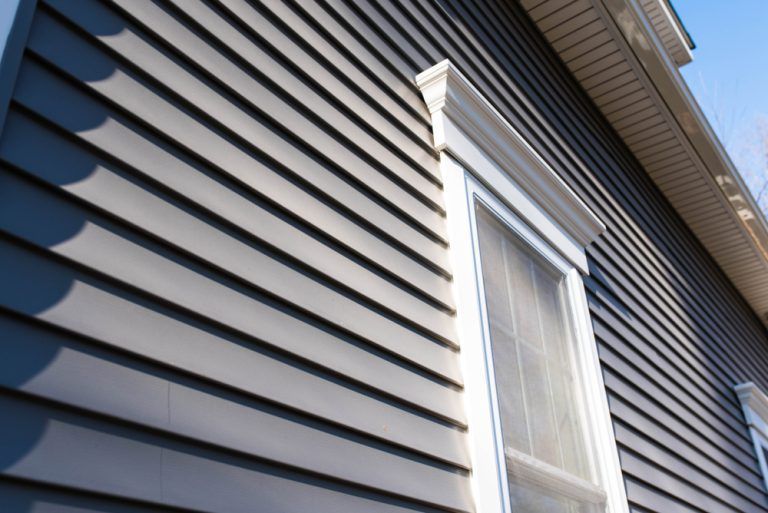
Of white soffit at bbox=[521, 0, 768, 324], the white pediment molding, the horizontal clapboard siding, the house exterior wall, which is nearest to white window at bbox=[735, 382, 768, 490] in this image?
the white pediment molding

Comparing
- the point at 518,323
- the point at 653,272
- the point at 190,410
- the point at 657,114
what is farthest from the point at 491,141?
the point at 657,114

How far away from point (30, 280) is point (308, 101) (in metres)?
1.14

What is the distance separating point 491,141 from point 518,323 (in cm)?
76

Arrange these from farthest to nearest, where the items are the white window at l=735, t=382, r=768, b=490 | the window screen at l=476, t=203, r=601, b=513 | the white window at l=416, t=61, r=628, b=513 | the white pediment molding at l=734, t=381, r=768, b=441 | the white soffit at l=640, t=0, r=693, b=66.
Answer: the white pediment molding at l=734, t=381, r=768, b=441
the white window at l=735, t=382, r=768, b=490
the white soffit at l=640, t=0, r=693, b=66
the window screen at l=476, t=203, r=601, b=513
the white window at l=416, t=61, r=628, b=513

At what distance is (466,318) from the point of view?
2.54m

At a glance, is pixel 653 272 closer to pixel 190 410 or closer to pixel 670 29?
pixel 670 29

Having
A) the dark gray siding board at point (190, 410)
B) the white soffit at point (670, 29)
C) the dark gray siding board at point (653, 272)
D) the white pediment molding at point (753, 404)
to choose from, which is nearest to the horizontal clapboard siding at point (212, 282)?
the dark gray siding board at point (190, 410)

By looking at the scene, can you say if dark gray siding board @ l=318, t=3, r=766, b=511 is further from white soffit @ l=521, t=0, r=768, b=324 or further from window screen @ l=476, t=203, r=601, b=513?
window screen @ l=476, t=203, r=601, b=513

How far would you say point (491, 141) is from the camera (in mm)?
3199

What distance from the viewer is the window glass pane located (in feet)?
9.03

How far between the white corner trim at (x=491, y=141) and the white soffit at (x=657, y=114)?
1490 millimetres

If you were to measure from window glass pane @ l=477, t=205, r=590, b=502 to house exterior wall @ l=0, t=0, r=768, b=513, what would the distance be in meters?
0.34

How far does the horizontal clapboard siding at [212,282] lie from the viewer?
133cm

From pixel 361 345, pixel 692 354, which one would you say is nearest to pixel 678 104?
pixel 692 354
